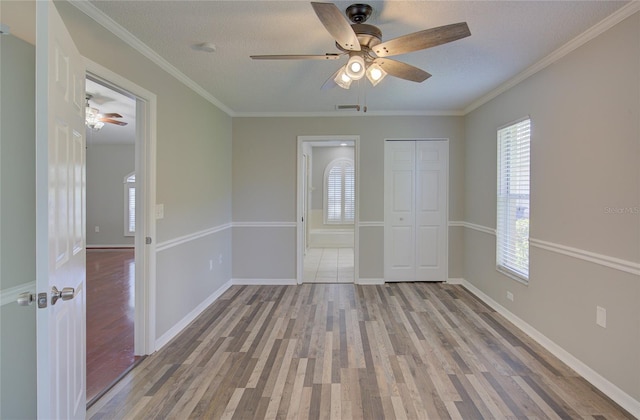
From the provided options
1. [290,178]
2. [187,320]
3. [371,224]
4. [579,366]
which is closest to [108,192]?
[290,178]

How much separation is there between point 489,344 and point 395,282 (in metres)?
2.00

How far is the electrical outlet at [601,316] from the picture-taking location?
2201 millimetres

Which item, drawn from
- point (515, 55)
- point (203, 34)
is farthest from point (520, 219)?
point (203, 34)

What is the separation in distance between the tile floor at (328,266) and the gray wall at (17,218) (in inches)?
143

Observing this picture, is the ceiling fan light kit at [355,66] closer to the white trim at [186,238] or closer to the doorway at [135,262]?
the doorway at [135,262]

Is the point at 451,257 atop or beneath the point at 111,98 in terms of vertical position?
beneath

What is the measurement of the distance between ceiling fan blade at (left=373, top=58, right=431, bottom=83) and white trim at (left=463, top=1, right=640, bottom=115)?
1201 mm

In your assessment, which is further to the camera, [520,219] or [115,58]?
[520,219]

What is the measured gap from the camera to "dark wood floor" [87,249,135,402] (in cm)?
241

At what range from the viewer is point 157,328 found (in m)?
2.81

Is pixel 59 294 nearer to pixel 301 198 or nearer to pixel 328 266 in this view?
pixel 301 198

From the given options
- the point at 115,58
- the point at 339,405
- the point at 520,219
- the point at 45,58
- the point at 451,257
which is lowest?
the point at 339,405

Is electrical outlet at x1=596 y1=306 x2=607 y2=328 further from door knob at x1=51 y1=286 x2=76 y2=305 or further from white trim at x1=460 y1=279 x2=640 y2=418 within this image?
door knob at x1=51 y1=286 x2=76 y2=305

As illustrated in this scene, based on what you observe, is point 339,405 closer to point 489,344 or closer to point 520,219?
point 489,344
